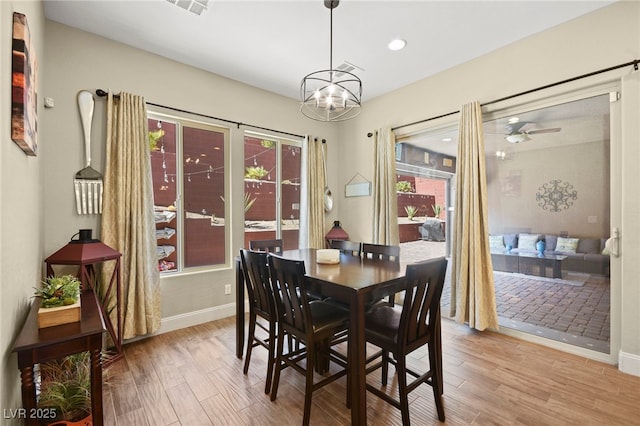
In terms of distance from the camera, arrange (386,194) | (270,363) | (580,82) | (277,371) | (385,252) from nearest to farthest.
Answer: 1. (277,371)
2. (270,363)
3. (580,82)
4. (385,252)
5. (386,194)

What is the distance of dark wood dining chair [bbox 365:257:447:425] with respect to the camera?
1.62m

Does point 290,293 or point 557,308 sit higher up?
point 290,293

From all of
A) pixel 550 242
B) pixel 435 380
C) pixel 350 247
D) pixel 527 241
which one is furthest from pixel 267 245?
pixel 550 242

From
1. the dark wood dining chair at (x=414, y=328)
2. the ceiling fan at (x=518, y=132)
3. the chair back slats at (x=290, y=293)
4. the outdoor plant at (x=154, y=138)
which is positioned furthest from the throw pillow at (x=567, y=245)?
the outdoor plant at (x=154, y=138)

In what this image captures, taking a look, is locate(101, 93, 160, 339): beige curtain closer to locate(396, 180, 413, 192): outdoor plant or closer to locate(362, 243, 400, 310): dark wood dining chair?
locate(362, 243, 400, 310): dark wood dining chair

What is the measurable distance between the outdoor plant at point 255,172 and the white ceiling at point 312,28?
1221 mm

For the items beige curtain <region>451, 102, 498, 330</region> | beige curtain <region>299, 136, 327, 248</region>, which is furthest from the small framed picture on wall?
beige curtain <region>451, 102, 498, 330</region>

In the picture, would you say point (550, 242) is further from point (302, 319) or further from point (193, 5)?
point (193, 5)

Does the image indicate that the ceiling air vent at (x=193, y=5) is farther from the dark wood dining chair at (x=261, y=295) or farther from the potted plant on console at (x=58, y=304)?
the potted plant on console at (x=58, y=304)

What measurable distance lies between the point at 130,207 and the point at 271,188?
5.91 feet

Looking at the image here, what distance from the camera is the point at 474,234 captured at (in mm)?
2971

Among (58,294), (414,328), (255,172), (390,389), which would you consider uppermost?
(255,172)

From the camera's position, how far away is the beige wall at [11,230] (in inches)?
46.5

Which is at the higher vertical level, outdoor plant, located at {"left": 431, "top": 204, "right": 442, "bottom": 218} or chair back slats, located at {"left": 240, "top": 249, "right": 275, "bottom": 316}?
outdoor plant, located at {"left": 431, "top": 204, "right": 442, "bottom": 218}
